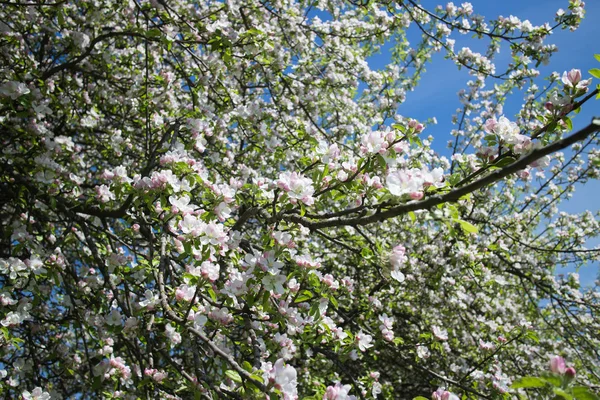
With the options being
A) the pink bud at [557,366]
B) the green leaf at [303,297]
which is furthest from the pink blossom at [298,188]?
the pink bud at [557,366]

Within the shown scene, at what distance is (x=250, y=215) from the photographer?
204 centimetres

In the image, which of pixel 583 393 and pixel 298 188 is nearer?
pixel 583 393

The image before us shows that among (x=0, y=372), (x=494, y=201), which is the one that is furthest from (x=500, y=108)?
(x=0, y=372)

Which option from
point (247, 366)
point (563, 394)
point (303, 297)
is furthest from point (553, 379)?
point (303, 297)

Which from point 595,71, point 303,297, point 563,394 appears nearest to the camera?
point 563,394

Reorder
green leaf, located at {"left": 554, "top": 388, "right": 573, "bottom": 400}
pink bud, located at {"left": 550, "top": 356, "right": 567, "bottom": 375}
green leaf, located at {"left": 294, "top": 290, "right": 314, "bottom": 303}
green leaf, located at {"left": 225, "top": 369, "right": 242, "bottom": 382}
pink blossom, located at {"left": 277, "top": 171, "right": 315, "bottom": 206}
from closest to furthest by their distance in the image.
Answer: green leaf, located at {"left": 554, "top": 388, "right": 573, "bottom": 400}, pink bud, located at {"left": 550, "top": 356, "right": 567, "bottom": 375}, green leaf, located at {"left": 225, "top": 369, "right": 242, "bottom": 382}, pink blossom, located at {"left": 277, "top": 171, "right": 315, "bottom": 206}, green leaf, located at {"left": 294, "top": 290, "right": 314, "bottom": 303}

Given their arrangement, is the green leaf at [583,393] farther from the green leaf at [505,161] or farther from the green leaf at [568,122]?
the green leaf at [568,122]

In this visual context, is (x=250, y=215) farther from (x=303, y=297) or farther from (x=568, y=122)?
(x=568, y=122)

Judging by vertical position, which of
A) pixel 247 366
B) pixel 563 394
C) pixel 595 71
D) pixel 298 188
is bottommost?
pixel 563 394

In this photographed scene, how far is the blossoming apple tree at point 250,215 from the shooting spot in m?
1.75

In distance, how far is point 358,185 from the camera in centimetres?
179

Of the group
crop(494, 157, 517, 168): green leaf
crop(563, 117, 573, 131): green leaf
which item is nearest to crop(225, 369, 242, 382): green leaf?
crop(494, 157, 517, 168): green leaf

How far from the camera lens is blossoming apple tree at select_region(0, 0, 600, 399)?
1.75 m

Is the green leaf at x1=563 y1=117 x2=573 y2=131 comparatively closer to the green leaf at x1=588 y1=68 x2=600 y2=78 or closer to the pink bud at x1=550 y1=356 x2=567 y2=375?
the green leaf at x1=588 y1=68 x2=600 y2=78
